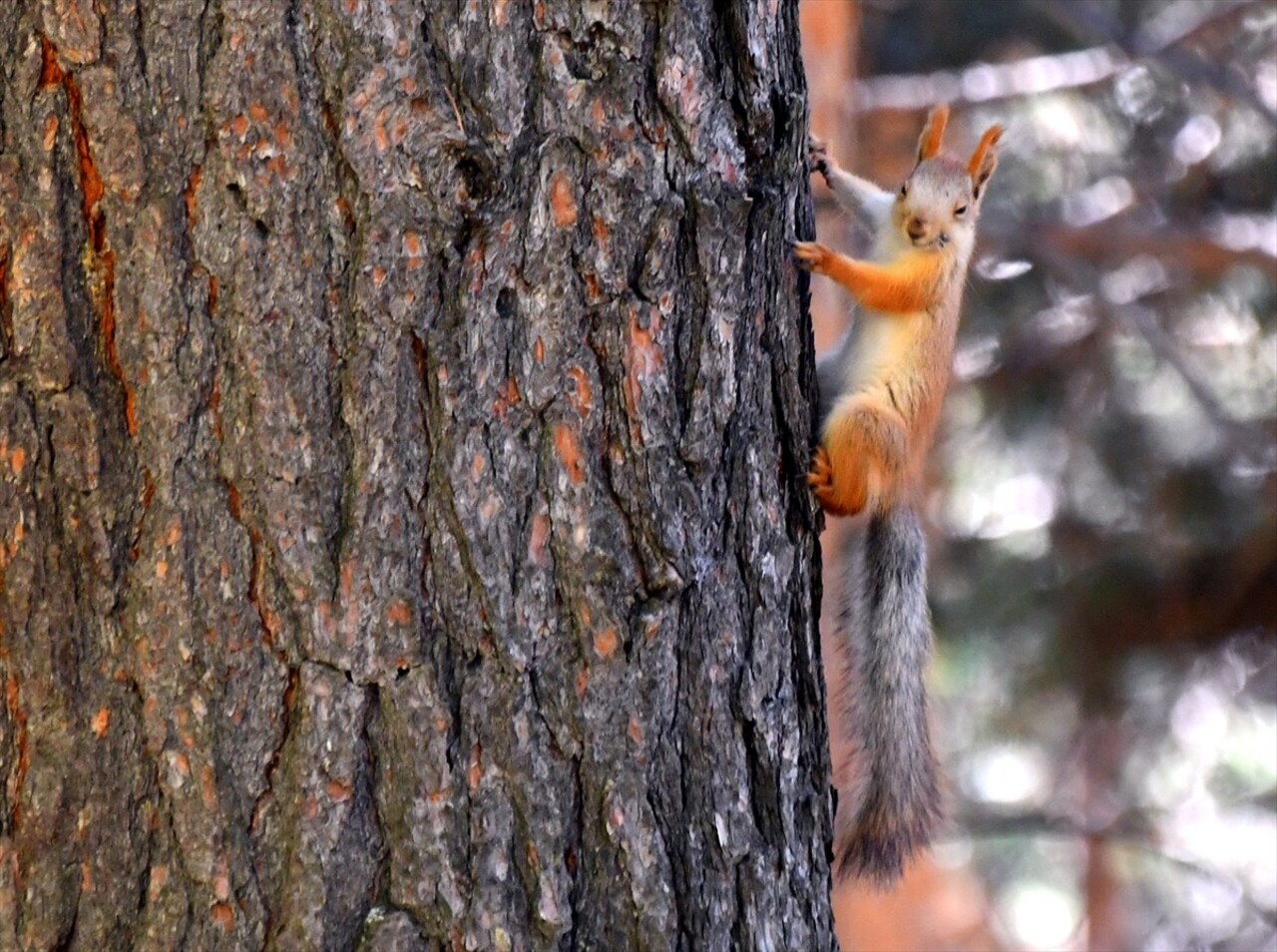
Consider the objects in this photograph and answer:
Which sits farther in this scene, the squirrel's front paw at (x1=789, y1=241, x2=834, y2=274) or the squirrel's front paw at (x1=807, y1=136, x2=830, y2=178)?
the squirrel's front paw at (x1=807, y1=136, x2=830, y2=178)

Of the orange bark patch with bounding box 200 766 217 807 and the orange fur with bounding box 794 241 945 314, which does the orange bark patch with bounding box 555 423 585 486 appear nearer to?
the orange bark patch with bounding box 200 766 217 807

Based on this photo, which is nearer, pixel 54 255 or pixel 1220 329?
pixel 54 255

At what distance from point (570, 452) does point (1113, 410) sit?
476 cm

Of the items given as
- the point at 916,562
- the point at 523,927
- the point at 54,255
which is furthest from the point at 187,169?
the point at 916,562

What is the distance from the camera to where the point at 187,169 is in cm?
144

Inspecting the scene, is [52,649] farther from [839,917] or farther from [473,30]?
[839,917]

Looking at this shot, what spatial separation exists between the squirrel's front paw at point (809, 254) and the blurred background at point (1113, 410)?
3067mm

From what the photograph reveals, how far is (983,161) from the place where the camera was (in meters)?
2.68

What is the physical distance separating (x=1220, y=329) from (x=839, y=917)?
254cm

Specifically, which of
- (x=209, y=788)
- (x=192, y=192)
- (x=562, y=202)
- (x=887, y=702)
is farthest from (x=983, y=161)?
(x=209, y=788)

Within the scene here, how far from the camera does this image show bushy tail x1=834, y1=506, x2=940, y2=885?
6.31ft

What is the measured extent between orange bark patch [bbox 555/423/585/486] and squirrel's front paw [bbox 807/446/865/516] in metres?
0.45

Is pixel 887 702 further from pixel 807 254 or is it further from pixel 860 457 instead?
pixel 807 254

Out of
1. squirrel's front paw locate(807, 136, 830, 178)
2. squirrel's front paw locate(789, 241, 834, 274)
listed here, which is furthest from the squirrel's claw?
squirrel's front paw locate(807, 136, 830, 178)
